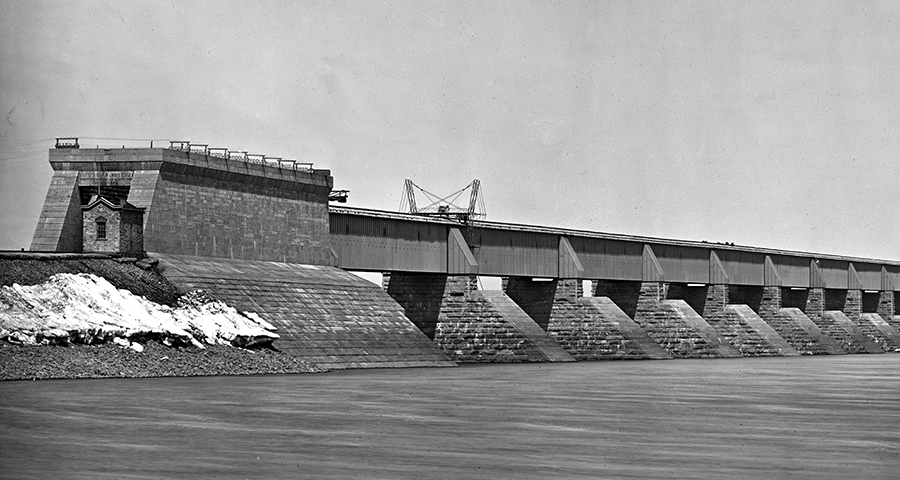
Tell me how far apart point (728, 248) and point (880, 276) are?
3291 cm

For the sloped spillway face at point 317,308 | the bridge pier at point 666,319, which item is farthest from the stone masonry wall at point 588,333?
the sloped spillway face at point 317,308

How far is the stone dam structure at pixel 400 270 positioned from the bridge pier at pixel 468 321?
8 cm

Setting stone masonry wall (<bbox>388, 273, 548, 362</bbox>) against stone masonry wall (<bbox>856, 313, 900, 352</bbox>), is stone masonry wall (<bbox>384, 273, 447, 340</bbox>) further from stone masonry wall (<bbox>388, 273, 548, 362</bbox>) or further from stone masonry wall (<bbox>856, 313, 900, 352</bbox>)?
stone masonry wall (<bbox>856, 313, 900, 352</bbox>)

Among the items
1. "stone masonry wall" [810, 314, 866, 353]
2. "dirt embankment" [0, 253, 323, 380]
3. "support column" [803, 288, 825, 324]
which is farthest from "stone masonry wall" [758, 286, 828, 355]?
"dirt embankment" [0, 253, 323, 380]

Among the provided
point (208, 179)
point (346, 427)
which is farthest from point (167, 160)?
point (346, 427)

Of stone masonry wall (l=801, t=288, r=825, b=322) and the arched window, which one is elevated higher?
the arched window

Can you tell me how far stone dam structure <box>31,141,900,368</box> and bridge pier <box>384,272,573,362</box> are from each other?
0.08 meters

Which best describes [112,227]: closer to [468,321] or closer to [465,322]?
[465,322]

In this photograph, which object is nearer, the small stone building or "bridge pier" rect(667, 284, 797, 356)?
the small stone building

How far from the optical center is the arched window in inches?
2493

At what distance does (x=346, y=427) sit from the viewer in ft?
85.0

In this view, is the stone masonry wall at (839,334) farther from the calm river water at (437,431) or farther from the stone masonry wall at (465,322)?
the calm river water at (437,431)

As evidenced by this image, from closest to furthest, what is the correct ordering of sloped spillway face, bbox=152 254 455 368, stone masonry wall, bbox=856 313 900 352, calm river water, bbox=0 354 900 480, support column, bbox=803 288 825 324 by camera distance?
calm river water, bbox=0 354 900 480
sloped spillway face, bbox=152 254 455 368
support column, bbox=803 288 825 324
stone masonry wall, bbox=856 313 900 352

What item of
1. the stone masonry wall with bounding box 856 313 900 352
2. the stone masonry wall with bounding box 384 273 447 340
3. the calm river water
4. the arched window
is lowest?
the calm river water
